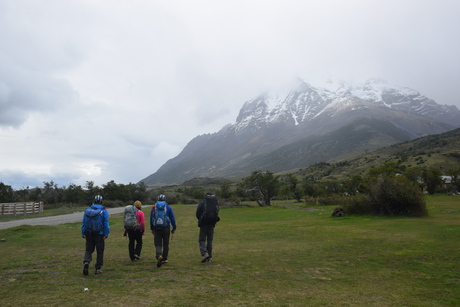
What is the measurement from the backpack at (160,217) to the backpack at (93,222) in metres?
1.56

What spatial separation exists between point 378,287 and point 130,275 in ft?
19.1

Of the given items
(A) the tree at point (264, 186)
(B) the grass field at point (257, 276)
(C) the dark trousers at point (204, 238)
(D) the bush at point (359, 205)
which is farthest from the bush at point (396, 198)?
(A) the tree at point (264, 186)

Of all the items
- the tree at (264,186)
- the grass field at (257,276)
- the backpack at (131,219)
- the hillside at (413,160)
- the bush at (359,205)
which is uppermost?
the hillside at (413,160)

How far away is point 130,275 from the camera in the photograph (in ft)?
24.5

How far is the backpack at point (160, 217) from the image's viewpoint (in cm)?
894

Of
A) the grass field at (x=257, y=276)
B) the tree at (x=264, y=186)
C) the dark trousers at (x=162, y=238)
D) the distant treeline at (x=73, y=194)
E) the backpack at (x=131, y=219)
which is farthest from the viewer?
the distant treeline at (x=73, y=194)

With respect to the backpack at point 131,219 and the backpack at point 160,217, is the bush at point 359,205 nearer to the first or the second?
the backpack at point 160,217

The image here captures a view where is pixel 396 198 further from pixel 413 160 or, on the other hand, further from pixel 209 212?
pixel 413 160

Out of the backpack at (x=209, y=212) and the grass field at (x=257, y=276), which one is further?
the backpack at (x=209, y=212)

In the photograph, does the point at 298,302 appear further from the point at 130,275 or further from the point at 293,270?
the point at 130,275

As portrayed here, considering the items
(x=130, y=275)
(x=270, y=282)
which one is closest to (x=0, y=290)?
(x=130, y=275)

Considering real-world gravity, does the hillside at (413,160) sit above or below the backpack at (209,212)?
above

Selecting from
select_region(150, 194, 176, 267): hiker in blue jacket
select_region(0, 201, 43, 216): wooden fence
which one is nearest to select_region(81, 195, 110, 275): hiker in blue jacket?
select_region(150, 194, 176, 267): hiker in blue jacket

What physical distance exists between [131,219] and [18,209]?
37.8 meters
